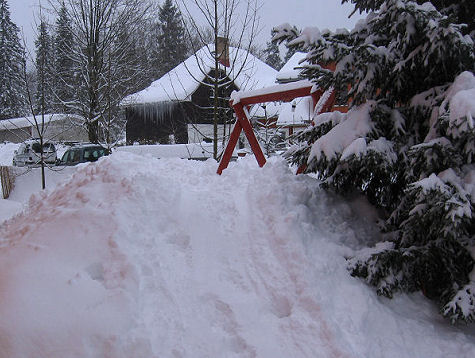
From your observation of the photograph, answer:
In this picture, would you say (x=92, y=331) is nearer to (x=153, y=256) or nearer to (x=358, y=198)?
(x=153, y=256)

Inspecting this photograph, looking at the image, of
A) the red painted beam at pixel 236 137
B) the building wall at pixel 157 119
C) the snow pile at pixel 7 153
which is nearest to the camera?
the red painted beam at pixel 236 137

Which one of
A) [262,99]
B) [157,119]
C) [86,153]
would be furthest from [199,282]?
[157,119]

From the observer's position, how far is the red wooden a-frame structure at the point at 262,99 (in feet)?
15.2

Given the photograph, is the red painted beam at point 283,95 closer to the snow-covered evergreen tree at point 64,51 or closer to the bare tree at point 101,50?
the bare tree at point 101,50

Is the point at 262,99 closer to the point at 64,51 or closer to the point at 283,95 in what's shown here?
the point at 283,95

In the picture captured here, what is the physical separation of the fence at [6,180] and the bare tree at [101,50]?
2871mm

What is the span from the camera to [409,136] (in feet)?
10.4

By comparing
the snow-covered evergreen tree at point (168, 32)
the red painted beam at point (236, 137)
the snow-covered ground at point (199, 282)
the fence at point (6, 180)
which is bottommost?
the fence at point (6, 180)

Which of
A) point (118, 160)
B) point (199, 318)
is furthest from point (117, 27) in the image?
point (199, 318)

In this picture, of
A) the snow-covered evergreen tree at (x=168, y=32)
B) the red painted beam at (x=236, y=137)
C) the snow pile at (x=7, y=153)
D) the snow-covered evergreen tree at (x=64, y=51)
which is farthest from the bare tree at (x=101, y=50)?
the snow-covered evergreen tree at (x=168, y=32)

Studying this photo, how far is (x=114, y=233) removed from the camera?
321 centimetres

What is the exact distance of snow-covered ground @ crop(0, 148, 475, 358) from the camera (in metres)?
2.48

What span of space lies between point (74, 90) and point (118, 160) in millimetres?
12443

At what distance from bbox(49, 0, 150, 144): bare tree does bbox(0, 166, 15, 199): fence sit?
2871 mm
